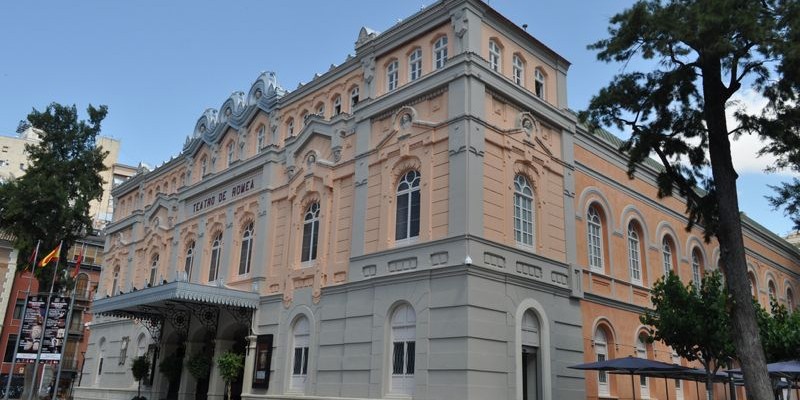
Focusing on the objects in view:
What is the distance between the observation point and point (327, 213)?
77.1 feet

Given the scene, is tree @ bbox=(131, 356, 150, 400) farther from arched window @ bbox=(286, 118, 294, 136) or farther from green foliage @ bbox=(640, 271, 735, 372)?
green foliage @ bbox=(640, 271, 735, 372)

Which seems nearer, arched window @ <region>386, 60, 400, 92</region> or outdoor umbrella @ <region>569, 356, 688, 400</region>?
outdoor umbrella @ <region>569, 356, 688, 400</region>

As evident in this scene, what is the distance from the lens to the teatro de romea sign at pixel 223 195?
28062 mm

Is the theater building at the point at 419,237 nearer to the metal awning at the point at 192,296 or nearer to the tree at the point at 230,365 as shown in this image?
the metal awning at the point at 192,296

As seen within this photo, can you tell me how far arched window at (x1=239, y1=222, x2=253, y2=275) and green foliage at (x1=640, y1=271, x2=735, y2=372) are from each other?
50.5ft

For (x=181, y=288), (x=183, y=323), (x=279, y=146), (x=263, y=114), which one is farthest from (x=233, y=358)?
(x=263, y=114)

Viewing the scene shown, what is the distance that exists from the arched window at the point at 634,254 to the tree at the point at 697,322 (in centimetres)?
667

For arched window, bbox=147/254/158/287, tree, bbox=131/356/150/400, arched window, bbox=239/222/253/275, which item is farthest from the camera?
arched window, bbox=147/254/158/287

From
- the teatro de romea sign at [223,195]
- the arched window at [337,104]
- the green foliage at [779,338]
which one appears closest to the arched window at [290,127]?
the teatro de romea sign at [223,195]

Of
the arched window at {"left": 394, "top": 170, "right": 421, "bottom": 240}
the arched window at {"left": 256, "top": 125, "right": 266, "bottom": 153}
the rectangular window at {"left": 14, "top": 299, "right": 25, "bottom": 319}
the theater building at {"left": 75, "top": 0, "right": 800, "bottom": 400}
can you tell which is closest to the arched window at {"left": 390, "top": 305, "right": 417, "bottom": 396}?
the theater building at {"left": 75, "top": 0, "right": 800, "bottom": 400}

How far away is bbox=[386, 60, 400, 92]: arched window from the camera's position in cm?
2289

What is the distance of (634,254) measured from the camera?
2698 cm

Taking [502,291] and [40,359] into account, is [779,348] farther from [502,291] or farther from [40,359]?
[40,359]

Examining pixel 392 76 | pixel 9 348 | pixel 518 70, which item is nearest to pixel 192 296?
pixel 392 76
